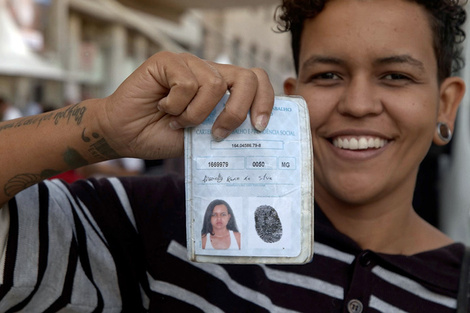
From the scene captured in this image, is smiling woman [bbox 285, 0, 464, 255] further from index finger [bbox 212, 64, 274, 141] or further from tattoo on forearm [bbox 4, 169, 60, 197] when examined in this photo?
tattoo on forearm [bbox 4, 169, 60, 197]

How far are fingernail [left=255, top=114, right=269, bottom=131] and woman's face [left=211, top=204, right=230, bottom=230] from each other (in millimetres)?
189

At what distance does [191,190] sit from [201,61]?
0.95 ft

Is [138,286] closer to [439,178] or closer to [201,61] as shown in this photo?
[201,61]

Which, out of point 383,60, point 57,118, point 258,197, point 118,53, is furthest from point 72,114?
point 118,53

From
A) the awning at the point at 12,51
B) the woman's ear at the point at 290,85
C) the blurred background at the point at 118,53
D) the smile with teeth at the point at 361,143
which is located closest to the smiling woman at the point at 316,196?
the smile with teeth at the point at 361,143

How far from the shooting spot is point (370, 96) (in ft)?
4.91

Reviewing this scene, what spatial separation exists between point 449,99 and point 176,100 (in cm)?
102

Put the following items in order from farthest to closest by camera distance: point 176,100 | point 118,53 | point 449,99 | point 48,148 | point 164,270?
point 118,53 < point 449,99 < point 164,270 < point 48,148 < point 176,100

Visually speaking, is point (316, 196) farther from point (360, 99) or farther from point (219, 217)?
point (219, 217)

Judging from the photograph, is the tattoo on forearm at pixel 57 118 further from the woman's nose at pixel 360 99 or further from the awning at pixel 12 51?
the awning at pixel 12 51

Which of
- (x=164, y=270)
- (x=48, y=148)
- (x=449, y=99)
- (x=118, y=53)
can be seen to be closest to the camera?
(x=48, y=148)

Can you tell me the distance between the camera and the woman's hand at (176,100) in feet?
3.74

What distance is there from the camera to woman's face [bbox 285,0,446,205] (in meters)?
1.50

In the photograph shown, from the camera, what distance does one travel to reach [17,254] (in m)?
1.25
